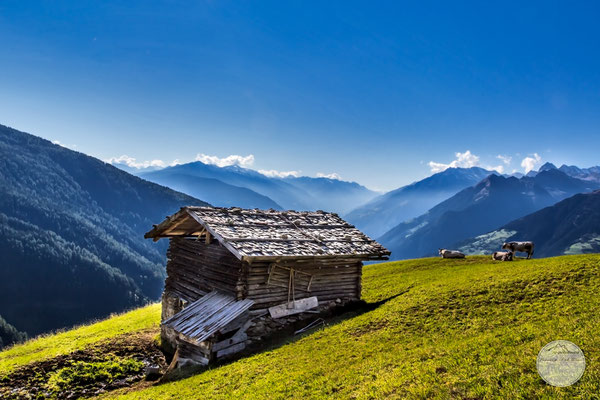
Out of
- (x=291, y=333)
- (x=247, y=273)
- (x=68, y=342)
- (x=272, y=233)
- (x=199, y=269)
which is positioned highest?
(x=272, y=233)

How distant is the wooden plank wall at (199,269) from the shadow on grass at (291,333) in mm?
3055

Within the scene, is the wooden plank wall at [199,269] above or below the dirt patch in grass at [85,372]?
above

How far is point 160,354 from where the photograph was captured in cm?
2066

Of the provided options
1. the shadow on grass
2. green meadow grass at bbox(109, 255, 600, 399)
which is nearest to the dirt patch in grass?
the shadow on grass

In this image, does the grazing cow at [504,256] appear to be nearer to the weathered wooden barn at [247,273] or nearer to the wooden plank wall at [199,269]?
the weathered wooden barn at [247,273]

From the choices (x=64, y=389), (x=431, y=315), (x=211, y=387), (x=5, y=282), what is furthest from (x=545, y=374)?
(x=5, y=282)

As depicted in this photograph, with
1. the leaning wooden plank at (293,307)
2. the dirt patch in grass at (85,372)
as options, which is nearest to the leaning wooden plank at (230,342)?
the leaning wooden plank at (293,307)

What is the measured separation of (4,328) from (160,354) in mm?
119210

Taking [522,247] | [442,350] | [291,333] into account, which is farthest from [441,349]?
[522,247]

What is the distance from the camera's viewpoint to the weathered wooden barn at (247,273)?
17078 millimetres

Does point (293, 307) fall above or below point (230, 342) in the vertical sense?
above

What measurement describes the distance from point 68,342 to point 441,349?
2271 cm

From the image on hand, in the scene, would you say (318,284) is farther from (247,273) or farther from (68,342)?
(68,342)

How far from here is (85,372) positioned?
57.2 ft
